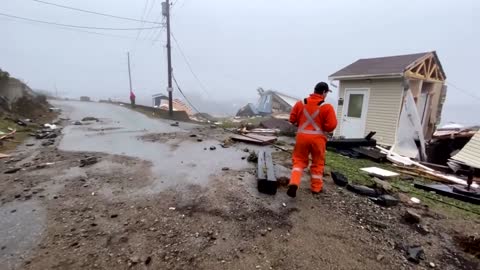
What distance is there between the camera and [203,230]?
9.19 feet

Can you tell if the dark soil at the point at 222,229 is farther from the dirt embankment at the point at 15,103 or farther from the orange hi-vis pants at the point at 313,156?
the dirt embankment at the point at 15,103

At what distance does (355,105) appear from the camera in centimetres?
1070

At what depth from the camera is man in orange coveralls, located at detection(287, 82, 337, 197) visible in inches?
146

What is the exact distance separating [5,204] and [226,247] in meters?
3.38

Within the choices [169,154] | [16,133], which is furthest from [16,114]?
[169,154]

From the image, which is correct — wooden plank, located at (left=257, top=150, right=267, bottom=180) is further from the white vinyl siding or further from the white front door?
the white front door

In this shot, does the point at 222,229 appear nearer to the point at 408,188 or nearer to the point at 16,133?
the point at 408,188

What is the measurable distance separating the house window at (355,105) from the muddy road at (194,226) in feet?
24.0

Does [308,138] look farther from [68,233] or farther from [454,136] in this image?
[454,136]

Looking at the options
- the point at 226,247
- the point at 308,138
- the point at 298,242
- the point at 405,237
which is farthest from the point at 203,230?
the point at 405,237

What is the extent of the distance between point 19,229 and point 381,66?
12124 mm

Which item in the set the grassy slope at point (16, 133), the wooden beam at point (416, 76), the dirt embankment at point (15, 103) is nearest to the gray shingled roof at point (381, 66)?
the wooden beam at point (416, 76)

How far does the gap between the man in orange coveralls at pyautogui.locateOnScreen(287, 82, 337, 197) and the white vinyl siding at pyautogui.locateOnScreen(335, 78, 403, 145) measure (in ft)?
23.5

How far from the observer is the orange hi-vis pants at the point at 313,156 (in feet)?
12.3
